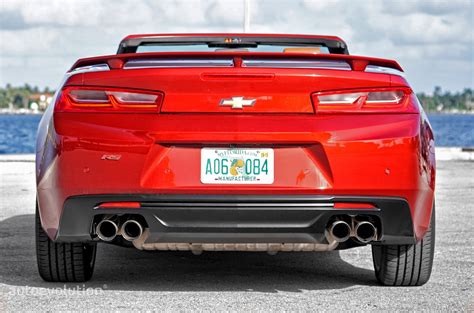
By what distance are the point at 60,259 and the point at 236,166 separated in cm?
126

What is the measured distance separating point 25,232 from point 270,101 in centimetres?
388

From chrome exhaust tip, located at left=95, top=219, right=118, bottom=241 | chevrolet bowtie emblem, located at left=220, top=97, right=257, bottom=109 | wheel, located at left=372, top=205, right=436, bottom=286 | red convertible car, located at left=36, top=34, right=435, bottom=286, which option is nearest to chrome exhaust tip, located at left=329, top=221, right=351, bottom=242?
red convertible car, located at left=36, top=34, right=435, bottom=286

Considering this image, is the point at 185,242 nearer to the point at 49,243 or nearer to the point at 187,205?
the point at 187,205

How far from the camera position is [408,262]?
559cm

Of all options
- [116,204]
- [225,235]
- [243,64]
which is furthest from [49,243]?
[243,64]

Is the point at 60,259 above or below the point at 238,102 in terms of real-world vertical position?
below

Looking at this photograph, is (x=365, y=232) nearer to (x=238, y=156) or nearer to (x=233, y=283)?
(x=238, y=156)

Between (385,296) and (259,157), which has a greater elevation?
(259,157)

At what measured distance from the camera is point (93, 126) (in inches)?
200

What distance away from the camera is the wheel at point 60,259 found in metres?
5.57

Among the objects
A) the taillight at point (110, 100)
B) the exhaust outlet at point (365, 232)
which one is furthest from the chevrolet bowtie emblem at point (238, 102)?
the exhaust outlet at point (365, 232)

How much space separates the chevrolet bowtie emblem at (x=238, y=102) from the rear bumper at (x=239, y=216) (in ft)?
1.48

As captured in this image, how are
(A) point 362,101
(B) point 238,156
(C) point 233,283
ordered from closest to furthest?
(B) point 238,156 < (A) point 362,101 < (C) point 233,283

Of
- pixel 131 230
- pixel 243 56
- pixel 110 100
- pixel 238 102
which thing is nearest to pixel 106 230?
pixel 131 230
